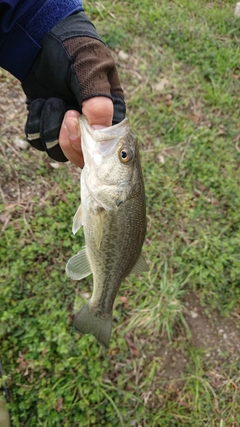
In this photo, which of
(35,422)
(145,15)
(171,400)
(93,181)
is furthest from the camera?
(145,15)

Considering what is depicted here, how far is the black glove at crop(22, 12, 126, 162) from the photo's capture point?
1913mm

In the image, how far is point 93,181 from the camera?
1.84m

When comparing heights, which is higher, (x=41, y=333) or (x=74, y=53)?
(x=74, y=53)

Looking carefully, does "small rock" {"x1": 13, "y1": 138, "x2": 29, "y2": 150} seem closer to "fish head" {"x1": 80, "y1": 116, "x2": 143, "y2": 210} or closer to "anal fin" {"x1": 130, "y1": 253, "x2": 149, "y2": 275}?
"fish head" {"x1": 80, "y1": 116, "x2": 143, "y2": 210}

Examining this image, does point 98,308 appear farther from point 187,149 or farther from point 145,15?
point 145,15

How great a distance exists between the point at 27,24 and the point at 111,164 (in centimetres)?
96

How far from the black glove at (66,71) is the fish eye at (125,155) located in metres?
0.32

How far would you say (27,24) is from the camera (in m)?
1.99

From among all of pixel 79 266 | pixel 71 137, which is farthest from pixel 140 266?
pixel 71 137

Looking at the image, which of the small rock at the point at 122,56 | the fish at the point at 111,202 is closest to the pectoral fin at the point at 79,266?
the fish at the point at 111,202

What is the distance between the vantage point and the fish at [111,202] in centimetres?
180

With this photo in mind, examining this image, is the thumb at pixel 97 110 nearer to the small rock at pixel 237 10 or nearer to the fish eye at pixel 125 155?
the fish eye at pixel 125 155

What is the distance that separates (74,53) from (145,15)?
3.85 m

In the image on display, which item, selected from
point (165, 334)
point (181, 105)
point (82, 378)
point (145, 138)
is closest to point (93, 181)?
point (82, 378)
